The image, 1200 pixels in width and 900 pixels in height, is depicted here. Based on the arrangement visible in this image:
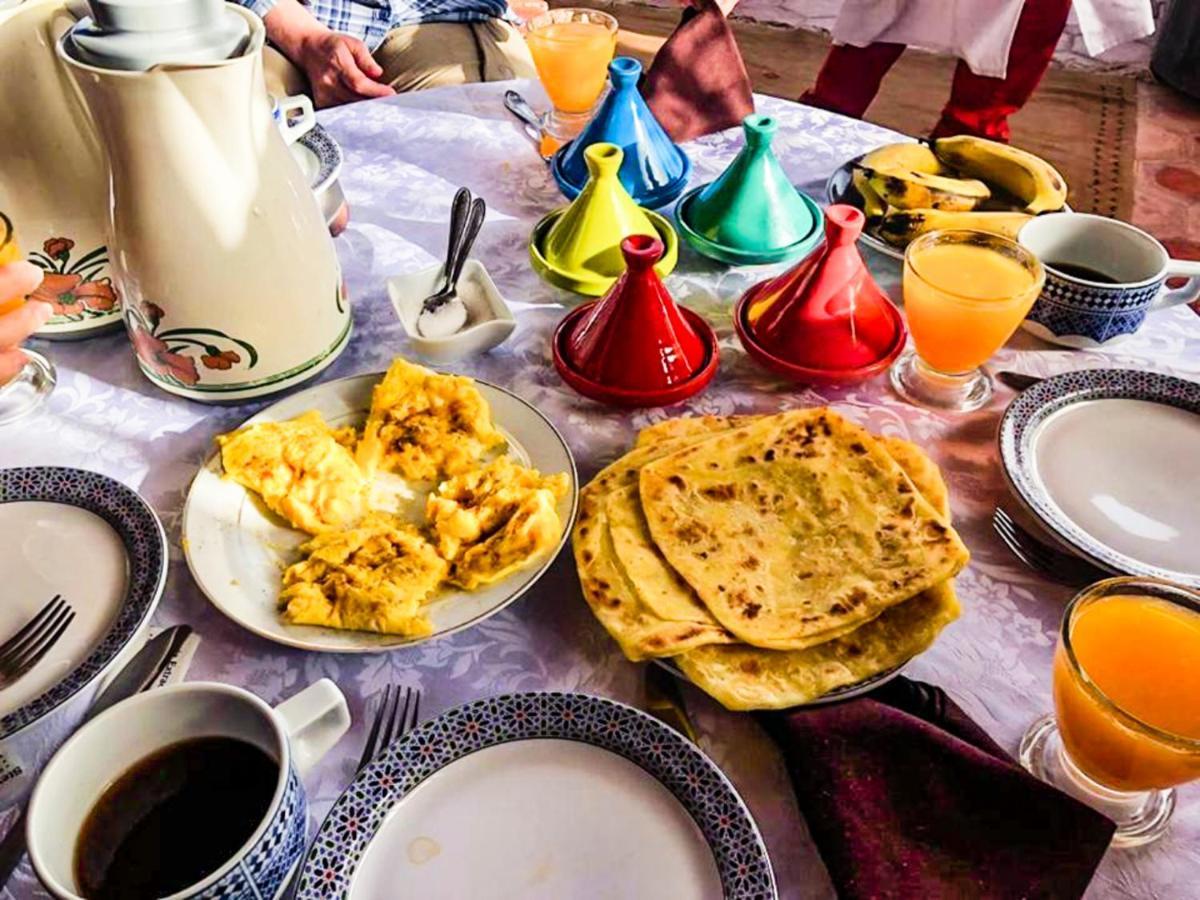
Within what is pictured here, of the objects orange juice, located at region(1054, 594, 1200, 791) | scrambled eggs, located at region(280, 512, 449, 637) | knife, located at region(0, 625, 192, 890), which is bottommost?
knife, located at region(0, 625, 192, 890)

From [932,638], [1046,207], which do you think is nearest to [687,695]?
[932,638]

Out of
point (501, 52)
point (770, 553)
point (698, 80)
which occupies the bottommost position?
point (501, 52)

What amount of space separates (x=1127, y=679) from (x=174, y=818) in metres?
0.68

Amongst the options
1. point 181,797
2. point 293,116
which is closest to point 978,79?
point 293,116

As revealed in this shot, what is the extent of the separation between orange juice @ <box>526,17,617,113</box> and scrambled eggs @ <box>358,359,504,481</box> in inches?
28.1

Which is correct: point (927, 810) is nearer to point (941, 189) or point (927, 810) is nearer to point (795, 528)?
point (795, 528)

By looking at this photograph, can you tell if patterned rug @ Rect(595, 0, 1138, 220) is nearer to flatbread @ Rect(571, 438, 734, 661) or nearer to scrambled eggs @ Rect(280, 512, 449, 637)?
flatbread @ Rect(571, 438, 734, 661)

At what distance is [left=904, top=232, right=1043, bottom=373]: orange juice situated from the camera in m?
1.01

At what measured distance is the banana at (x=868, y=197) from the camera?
1.28m

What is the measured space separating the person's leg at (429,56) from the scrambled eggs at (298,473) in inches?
60.1

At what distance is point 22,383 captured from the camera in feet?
3.48

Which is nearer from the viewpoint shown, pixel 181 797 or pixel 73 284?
pixel 181 797

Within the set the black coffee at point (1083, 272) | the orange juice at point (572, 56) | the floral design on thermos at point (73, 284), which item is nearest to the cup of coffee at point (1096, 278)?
the black coffee at point (1083, 272)

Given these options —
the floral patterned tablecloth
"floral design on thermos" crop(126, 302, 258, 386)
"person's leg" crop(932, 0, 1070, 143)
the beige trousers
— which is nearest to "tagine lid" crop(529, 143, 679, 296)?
the floral patterned tablecloth
